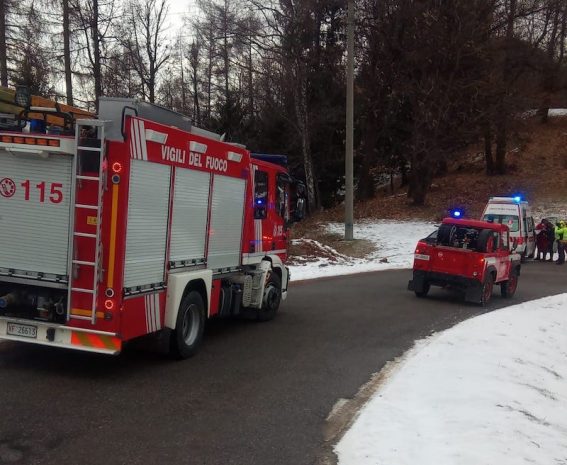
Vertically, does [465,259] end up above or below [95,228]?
below

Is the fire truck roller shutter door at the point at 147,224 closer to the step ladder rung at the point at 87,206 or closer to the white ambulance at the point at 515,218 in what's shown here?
the step ladder rung at the point at 87,206

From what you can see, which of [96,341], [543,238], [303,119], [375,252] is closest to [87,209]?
[96,341]

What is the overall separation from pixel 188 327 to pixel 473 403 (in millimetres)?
3700

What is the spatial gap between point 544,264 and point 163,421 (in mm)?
22660

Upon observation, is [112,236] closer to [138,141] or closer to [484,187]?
[138,141]

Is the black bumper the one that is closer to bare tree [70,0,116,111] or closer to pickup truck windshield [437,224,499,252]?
pickup truck windshield [437,224,499,252]

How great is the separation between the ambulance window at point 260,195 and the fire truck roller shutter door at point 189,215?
1.87 metres

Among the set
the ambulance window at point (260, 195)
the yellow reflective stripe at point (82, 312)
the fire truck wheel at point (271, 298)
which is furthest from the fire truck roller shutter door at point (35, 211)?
the fire truck wheel at point (271, 298)

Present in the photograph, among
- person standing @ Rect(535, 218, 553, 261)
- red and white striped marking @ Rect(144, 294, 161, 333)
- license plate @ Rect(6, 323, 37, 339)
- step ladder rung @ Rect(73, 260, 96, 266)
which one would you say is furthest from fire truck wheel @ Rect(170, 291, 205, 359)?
person standing @ Rect(535, 218, 553, 261)

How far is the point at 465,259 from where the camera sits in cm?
→ 1446

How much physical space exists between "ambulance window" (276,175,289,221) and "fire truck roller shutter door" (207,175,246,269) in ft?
5.79

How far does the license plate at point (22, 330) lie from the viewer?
6.58m

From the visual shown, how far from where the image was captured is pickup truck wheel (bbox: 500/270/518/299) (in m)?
16.0

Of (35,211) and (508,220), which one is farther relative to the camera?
(508,220)
